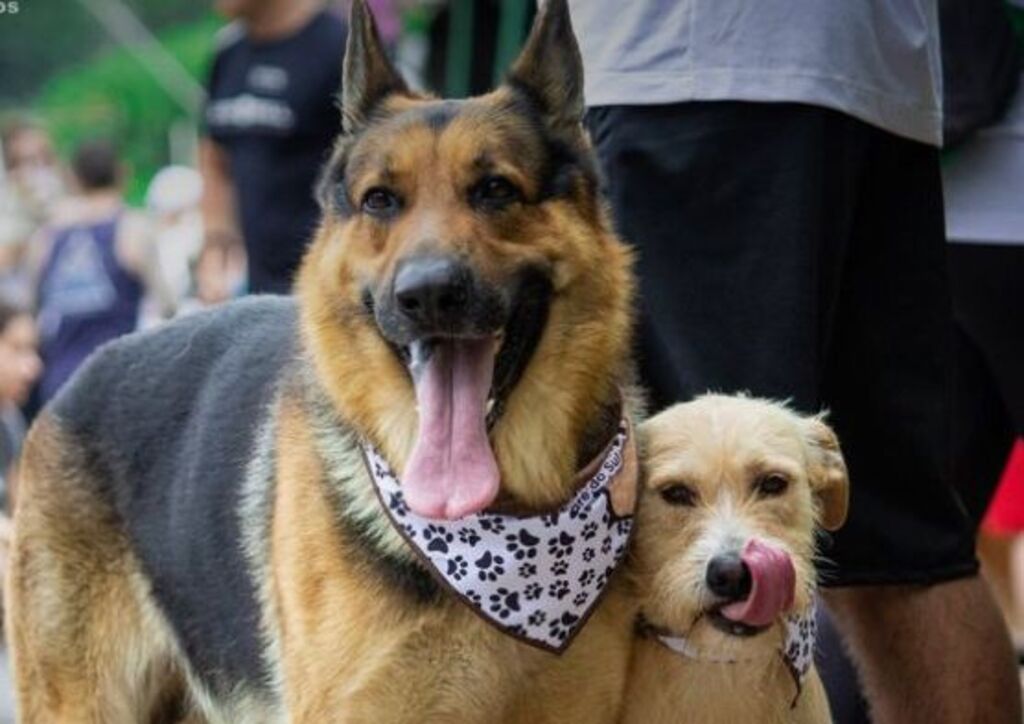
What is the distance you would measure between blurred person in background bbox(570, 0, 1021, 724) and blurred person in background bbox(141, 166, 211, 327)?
7.55 meters

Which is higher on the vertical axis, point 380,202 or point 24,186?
point 380,202

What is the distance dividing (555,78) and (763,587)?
3.50 feet

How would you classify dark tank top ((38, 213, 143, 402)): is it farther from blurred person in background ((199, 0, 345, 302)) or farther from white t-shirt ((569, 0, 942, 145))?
white t-shirt ((569, 0, 942, 145))

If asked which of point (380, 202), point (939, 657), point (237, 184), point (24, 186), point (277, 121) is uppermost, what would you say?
point (380, 202)

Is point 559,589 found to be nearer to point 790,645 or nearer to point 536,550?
point 536,550

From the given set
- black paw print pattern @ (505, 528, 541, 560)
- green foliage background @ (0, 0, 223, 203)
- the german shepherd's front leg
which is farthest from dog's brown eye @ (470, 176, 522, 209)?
green foliage background @ (0, 0, 223, 203)

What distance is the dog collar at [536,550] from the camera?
432 cm

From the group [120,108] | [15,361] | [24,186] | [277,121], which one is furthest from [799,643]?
[120,108]

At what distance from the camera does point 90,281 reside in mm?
11141

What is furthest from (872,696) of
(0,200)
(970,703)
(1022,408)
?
(0,200)

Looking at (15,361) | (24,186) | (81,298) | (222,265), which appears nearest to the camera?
(222,265)

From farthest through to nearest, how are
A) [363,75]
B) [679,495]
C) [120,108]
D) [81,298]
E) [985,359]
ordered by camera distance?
[120,108], [81,298], [985,359], [363,75], [679,495]

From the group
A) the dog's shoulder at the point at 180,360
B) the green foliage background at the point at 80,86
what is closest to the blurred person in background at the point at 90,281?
the dog's shoulder at the point at 180,360

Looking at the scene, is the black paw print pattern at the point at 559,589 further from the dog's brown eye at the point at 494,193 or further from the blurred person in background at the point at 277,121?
the blurred person in background at the point at 277,121
